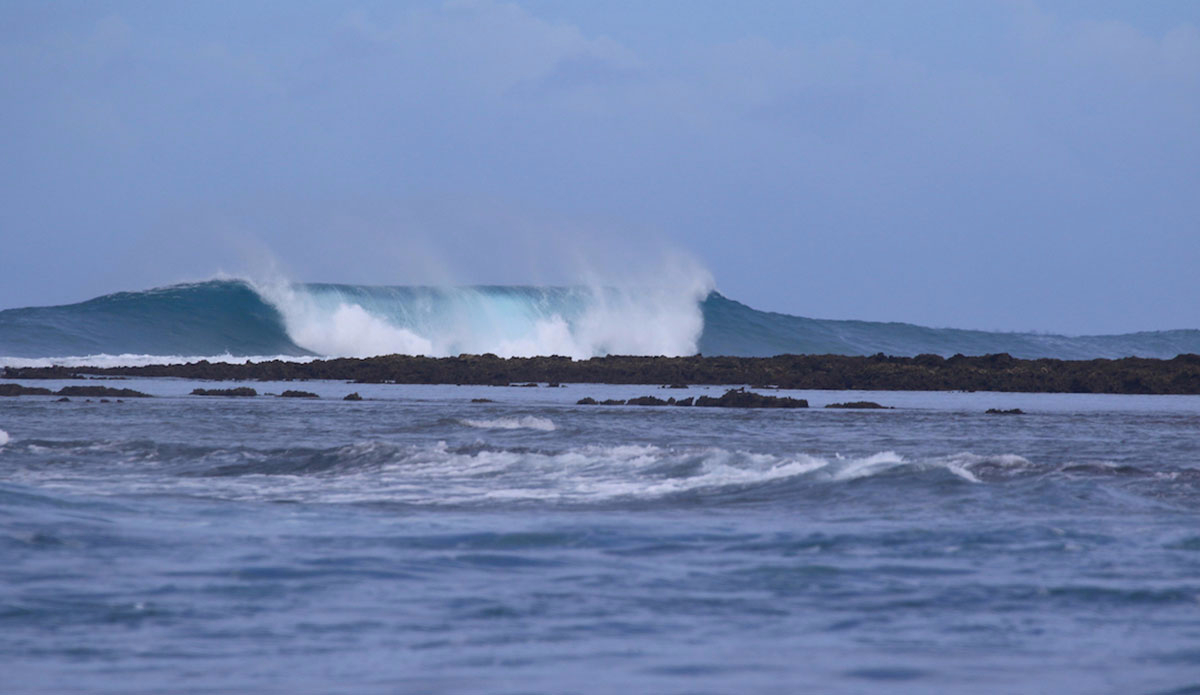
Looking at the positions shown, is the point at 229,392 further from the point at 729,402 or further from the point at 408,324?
the point at 408,324

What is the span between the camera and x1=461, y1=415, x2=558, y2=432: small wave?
64.7ft

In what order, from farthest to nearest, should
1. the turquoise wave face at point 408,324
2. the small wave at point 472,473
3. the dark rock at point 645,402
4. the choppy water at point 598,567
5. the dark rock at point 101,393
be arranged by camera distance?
the turquoise wave face at point 408,324
the dark rock at point 101,393
the dark rock at point 645,402
the small wave at point 472,473
the choppy water at point 598,567

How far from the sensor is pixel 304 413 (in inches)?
924

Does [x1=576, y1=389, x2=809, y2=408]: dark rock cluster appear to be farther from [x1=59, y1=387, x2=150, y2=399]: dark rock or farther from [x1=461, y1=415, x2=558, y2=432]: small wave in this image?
[x1=59, y1=387, x2=150, y2=399]: dark rock

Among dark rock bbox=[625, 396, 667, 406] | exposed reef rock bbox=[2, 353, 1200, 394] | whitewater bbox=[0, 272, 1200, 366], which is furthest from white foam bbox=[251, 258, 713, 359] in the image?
dark rock bbox=[625, 396, 667, 406]

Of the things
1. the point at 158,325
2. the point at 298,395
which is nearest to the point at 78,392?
the point at 298,395

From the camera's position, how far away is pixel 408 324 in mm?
69250

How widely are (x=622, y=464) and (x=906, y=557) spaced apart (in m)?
6.58

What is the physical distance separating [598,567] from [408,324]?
204 feet

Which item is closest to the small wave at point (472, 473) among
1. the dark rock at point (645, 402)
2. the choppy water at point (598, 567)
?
the choppy water at point (598, 567)

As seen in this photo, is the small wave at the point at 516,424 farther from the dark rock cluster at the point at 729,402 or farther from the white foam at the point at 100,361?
the white foam at the point at 100,361

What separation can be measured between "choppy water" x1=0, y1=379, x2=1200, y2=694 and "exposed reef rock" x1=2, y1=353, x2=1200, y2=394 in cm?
1856

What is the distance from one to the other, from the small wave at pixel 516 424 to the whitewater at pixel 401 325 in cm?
3511

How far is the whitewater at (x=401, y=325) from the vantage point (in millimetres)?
60375
